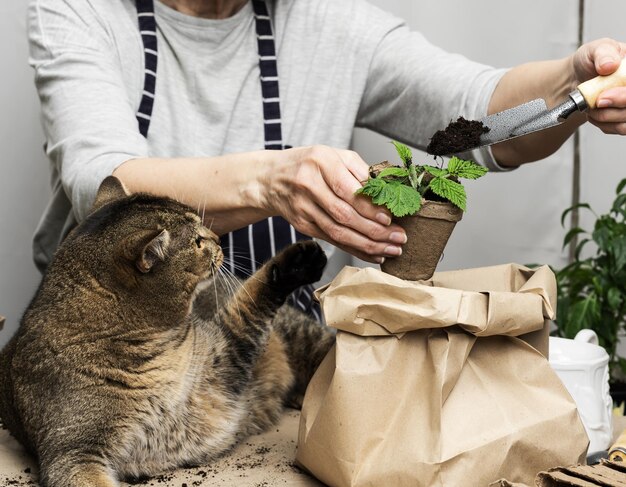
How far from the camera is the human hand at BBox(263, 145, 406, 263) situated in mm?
1184

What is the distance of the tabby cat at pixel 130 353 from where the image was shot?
3.98ft

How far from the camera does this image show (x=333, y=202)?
1.22 meters

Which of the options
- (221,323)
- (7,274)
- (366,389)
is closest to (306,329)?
(221,323)

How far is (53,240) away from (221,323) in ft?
2.39

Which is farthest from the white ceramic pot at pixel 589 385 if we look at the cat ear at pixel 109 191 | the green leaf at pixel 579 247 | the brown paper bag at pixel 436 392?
the green leaf at pixel 579 247

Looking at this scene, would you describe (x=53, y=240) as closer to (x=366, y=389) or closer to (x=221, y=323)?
(x=221, y=323)

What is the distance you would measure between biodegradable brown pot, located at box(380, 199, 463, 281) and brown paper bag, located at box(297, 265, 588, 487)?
0.31 ft

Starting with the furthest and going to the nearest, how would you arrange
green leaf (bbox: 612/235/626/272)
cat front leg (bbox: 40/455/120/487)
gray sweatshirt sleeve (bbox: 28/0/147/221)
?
green leaf (bbox: 612/235/626/272)
gray sweatshirt sleeve (bbox: 28/0/147/221)
cat front leg (bbox: 40/455/120/487)

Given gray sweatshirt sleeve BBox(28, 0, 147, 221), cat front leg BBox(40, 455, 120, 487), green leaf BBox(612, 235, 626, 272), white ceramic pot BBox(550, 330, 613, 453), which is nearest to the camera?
cat front leg BBox(40, 455, 120, 487)

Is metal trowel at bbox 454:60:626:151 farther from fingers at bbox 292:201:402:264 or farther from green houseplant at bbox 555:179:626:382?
green houseplant at bbox 555:179:626:382

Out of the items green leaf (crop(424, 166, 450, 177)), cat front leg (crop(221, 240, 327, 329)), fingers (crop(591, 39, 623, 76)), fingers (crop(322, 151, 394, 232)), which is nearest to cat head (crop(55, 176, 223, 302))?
cat front leg (crop(221, 240, 327, 329))

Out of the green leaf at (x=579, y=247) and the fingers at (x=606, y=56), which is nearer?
the fingers at (x=606, y=56)

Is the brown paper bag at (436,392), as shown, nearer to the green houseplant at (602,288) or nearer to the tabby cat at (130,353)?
the tabby cat at (130,353)

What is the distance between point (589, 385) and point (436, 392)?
36cm
